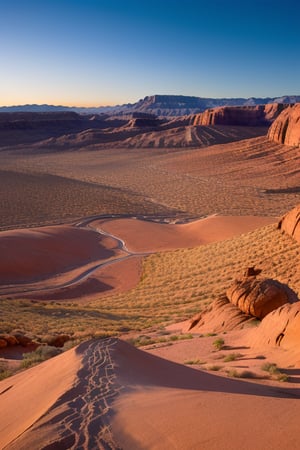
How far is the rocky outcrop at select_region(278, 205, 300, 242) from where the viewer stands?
2268 cm

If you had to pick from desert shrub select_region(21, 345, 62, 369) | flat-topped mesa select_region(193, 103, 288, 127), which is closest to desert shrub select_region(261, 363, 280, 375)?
desert shrub select_region(21, 345, 62, 369)

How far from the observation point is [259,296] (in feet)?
44.0

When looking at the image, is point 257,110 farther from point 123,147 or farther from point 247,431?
point 247,431

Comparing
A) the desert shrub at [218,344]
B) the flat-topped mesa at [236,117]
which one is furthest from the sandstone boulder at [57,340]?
the flat-topped mesa at [236,117]

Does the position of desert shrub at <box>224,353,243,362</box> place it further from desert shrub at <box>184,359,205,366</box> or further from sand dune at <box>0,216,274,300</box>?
sand dune at <box>0,216,274,300</box>

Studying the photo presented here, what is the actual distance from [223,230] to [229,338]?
22860 millimetres

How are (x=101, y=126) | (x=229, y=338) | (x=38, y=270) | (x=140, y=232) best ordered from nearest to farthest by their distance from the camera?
(x=229, y=338) < (x=38, y=270) < (x=140, y=232) < (x=101, y=126)

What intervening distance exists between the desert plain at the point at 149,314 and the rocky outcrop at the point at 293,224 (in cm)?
10

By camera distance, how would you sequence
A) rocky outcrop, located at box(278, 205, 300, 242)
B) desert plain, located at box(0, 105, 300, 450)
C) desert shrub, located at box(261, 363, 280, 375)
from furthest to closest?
rocky outcrop, located at box(278, 205, 300, 242)
desert shrub, located at box(261, 363, 280, 375)
desert plain, located at box(0, 105, 300, 450)

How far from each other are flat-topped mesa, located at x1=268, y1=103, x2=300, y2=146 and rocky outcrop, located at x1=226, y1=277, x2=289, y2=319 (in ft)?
230

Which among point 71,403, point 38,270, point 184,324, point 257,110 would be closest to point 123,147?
point 257,110

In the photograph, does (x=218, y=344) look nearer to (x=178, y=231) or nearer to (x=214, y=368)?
(x=214, y=368)

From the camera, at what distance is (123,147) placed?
116062mm

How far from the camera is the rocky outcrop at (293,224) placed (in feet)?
74.4
